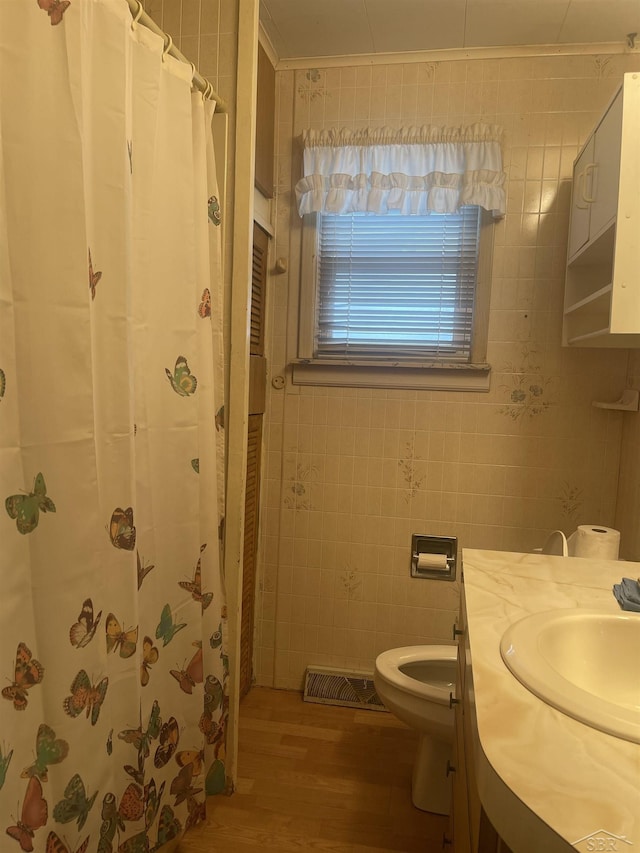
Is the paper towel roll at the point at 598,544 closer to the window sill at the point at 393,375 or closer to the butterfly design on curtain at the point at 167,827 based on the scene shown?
the window sill at the point at 393,375

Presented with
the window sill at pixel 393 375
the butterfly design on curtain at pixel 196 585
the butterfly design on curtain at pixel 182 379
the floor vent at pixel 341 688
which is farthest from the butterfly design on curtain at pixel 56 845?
the window sill at pixel 393 375

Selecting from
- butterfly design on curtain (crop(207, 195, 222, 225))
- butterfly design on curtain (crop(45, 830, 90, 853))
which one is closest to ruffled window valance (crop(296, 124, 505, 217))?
butterfly design on curtain (crop(207, 195, 222, 225))

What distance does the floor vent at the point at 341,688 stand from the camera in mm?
2225

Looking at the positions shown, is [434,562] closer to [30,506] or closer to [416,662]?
[416,662]

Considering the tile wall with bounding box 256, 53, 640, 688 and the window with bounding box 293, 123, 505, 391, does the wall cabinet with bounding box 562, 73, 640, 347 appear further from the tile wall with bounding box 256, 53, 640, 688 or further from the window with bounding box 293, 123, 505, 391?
the window with bounding box 293, 123, 505, 391

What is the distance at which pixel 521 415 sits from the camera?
212cm

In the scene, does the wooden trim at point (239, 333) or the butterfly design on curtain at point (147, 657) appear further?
the wooden trim at point (239, 333)

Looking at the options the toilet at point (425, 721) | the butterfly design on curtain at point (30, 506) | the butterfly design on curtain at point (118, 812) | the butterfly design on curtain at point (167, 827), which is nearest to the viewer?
the butterfly design on curtain at point (30, 506)

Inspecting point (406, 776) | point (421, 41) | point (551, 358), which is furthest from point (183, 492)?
point (421, 41)

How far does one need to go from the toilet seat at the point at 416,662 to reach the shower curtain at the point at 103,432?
55cm

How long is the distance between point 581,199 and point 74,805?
6.15ft

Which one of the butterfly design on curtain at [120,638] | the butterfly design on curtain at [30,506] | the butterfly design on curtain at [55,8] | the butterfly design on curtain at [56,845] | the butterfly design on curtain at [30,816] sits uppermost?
the butterfly design on curtain at [55,8]

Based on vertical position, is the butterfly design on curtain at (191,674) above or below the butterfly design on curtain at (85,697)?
below

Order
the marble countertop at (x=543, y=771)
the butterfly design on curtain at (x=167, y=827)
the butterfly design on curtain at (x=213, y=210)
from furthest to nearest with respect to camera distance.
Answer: the butterfly design on curtain at (x=213, y=210), the butterfly design on curtain at (x=167, y=827), the marble countertop at (x=543, y=771)
